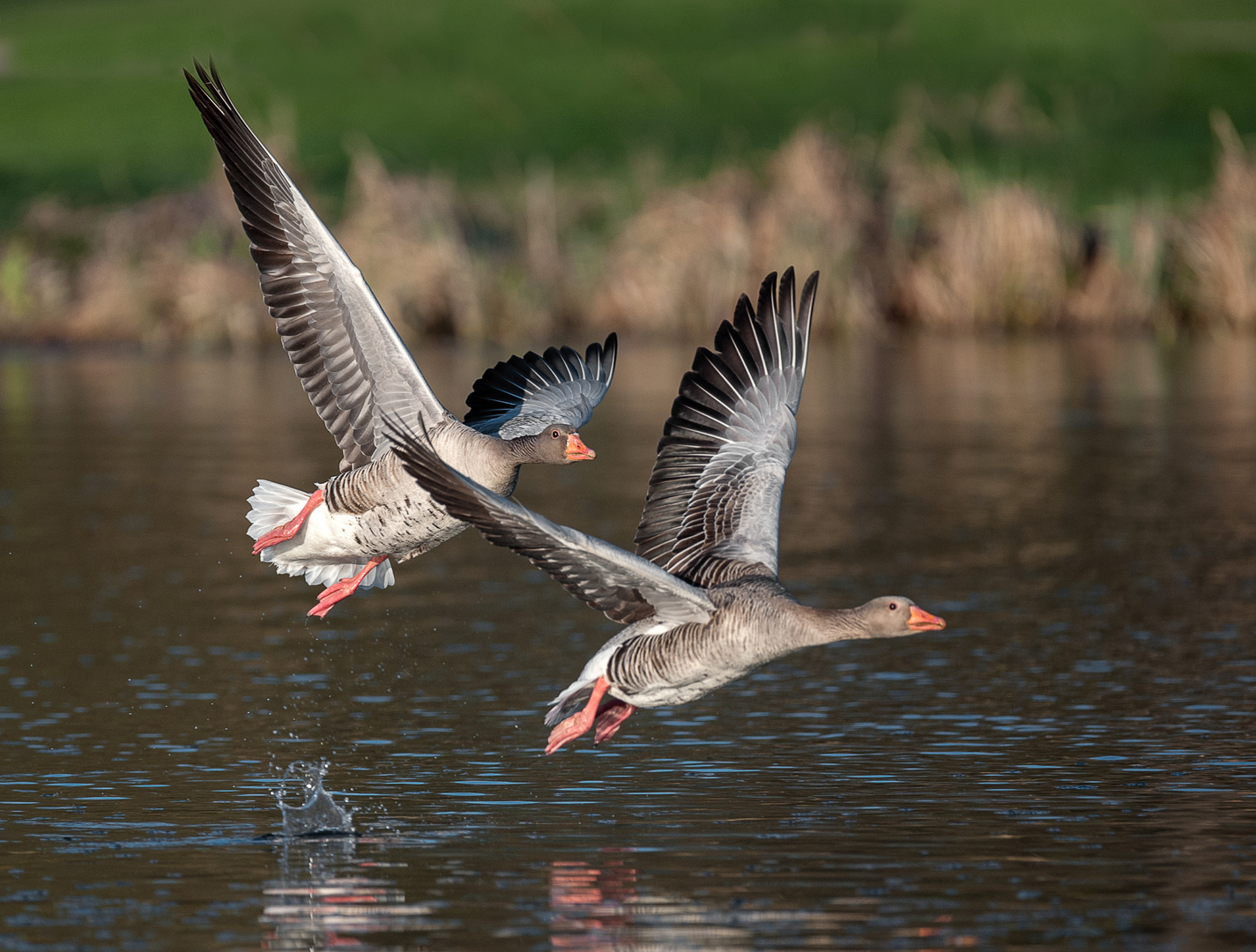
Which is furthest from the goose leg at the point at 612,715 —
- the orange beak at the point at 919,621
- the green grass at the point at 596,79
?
the green grass at the point at 596,79

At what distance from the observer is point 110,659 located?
16.8 m

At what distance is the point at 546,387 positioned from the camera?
14742 millimetres

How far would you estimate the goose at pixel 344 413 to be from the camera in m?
12.8

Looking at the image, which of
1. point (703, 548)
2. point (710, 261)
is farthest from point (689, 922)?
point (710, 261)

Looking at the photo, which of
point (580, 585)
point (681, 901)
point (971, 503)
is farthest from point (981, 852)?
point (971, 503)

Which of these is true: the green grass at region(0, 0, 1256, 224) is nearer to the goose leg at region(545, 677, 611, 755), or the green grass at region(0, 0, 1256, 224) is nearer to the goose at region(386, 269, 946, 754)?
the goose at region(386, 269, 946, 754)

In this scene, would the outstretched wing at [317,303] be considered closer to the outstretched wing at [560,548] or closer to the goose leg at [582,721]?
the outstretched wing at [560,548]

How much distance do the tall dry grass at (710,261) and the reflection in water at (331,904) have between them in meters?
30.4

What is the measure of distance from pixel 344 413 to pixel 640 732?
2.94 meters

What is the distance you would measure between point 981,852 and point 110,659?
8030 mm

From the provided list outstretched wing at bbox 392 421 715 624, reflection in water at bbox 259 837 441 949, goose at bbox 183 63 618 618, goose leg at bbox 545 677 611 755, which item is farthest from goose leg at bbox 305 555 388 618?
reflection in water at bbox 259 837 441 949

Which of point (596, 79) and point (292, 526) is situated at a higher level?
point (596, 79)

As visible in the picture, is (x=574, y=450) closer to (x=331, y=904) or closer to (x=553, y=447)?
(x=553, y=447)

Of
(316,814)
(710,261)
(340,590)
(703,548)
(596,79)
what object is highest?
(596,79)
